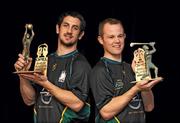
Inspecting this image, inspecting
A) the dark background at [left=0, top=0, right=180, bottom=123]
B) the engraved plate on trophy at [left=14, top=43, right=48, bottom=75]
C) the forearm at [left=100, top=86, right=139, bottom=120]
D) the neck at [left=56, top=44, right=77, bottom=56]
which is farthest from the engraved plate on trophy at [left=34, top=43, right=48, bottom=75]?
the dark background at [left=0, top=0, right=180, bottom=123]

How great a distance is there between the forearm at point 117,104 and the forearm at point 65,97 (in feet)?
0.49

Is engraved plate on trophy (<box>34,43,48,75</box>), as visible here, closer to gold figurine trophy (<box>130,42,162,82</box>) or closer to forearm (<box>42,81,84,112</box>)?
forearm (<box>42,81,84,112</box>)

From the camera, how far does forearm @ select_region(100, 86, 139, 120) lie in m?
Result: 2.66

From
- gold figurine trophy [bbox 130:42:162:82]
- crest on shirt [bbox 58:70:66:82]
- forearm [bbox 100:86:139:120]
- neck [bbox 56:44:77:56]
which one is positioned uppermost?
neck [bbox 56:44:77:56]

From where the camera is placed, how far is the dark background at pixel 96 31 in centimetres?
379

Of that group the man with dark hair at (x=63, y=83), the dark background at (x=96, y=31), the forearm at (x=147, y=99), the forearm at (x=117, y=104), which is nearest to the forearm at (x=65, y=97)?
the man with dark hair at (x=63, y=83)

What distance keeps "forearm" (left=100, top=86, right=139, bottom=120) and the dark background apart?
43.1 inches

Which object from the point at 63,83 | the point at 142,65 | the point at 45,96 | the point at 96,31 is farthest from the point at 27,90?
the point at 96,31

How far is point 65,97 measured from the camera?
272 cm

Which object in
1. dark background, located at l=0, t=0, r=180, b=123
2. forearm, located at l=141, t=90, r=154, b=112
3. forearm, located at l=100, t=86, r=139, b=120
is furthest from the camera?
dark background, located at l=0, t=0, r=180, b=123

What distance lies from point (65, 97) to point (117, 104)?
310mm

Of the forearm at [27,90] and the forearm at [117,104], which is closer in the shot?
the forearm at [117,104]

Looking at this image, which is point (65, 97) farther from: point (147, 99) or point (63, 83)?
point (147, 99)

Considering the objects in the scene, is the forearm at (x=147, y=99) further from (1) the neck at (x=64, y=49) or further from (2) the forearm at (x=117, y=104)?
(1) the neck at (x=64, y=49)
